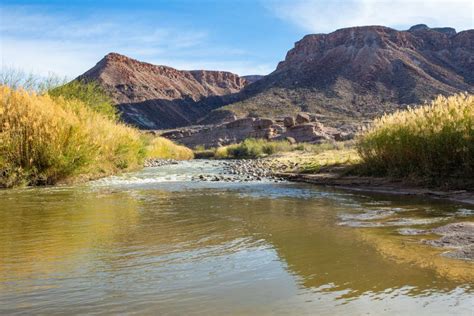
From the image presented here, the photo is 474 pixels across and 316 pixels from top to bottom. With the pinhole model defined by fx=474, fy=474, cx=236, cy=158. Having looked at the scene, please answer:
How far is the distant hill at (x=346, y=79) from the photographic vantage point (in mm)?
70562

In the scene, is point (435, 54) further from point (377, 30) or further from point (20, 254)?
point (20, 254)

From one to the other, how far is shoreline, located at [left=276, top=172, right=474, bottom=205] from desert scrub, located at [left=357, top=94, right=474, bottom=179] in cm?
56

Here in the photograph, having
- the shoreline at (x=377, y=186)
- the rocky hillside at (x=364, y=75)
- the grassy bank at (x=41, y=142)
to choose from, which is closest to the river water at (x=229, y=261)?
the shoreline at (x=377, y=186)

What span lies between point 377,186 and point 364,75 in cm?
7027

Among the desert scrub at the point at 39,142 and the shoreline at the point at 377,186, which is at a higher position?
the desert scrub at the point at 39,142

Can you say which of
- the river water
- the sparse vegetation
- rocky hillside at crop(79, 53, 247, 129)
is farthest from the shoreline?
rocky hillside at crop(79, 53, 247, 129)

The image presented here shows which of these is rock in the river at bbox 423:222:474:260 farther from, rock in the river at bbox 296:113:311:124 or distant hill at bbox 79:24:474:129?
rock in the river at bbox 296:113:311:124

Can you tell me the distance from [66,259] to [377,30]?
3896 inches

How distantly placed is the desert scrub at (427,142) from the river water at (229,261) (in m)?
2.52

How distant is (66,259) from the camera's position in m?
5.30

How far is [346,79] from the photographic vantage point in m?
79.3

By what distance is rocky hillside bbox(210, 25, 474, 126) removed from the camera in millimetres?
69938

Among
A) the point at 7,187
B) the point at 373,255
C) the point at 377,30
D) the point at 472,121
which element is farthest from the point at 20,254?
the point at 377,30

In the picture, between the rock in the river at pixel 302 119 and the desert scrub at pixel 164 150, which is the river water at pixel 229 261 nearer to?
the desert scrub at pixel 164 150
